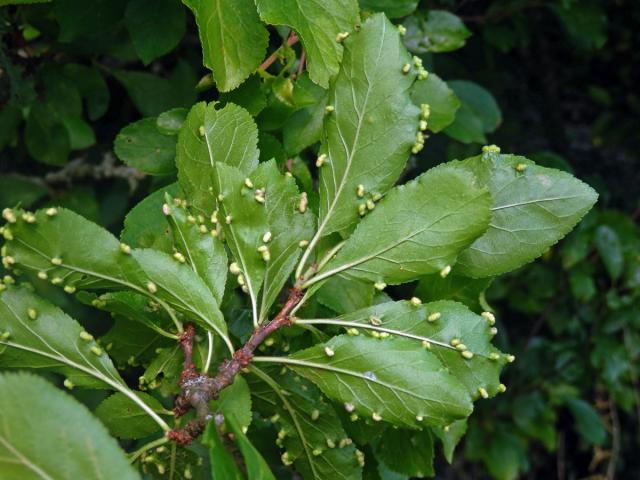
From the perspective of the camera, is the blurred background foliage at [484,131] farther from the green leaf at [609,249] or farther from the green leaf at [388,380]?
the green leaf at [388,380]

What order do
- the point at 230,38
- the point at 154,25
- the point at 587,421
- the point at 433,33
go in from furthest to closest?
the point at 587,421 < the point at 433,33 < the point at 154,25 < the point at 230,38

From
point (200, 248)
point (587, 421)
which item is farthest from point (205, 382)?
point (587, 421)

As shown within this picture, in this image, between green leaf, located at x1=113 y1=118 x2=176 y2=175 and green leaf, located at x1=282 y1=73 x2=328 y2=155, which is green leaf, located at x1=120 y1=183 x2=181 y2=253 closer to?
green leaf, located at x1=113 y1=118 x2=176 y2=175

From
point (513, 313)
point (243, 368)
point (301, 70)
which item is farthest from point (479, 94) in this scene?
point (513, 313)

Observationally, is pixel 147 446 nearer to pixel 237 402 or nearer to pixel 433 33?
pixel 237 402

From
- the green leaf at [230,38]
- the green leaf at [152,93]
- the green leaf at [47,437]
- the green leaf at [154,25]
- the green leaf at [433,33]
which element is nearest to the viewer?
the green leaf at [47,437]

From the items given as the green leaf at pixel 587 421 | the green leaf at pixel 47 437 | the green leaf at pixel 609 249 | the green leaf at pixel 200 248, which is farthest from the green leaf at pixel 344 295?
the green leaf at pixel 587 421

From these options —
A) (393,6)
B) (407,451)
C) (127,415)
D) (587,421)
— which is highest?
(393,6)
